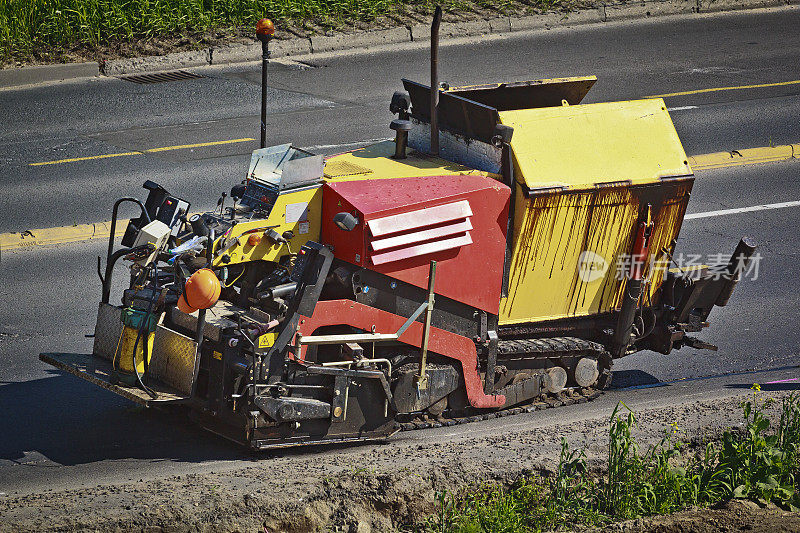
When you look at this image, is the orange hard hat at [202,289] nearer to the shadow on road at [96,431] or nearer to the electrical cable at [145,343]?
the electrical cable at [145,343]

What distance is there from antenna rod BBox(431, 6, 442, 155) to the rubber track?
1.69 metres

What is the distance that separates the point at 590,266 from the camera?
8938 millimetres

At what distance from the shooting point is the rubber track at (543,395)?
8.72 m

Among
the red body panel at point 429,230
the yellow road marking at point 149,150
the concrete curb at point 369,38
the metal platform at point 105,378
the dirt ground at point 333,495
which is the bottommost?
the dirt ground at point 333,495

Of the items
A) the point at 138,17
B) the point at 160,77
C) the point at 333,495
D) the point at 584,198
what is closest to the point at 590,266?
the point at 584,198

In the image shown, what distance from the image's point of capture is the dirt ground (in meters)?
6.71

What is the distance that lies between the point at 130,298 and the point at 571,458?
3338 millimetres

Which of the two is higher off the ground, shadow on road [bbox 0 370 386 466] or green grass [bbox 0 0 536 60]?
green grass [bbox 0 0 536 60]

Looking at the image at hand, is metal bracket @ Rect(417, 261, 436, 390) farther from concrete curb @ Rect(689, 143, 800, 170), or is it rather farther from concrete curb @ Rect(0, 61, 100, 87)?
concrete curb @ Rect(0, 61, 100, 87)

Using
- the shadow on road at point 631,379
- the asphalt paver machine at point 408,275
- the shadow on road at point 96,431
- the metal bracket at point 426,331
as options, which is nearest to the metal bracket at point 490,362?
the asphalt paver machine at point 408,275

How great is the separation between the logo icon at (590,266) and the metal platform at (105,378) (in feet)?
10.6

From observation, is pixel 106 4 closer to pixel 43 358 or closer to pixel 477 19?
pixel 477 19

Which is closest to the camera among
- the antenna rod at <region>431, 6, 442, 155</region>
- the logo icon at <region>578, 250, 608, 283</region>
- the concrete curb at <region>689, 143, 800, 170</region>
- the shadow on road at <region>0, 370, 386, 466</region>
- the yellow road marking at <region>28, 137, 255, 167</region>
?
the shadow on road at <region>0, 370, 386, 466</region>

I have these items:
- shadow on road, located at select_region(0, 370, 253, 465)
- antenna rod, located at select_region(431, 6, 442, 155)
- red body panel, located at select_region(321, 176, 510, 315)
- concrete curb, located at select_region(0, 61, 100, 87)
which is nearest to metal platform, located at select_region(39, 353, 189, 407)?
shadow on road, located at select_region(0, 370, 253, 465)
